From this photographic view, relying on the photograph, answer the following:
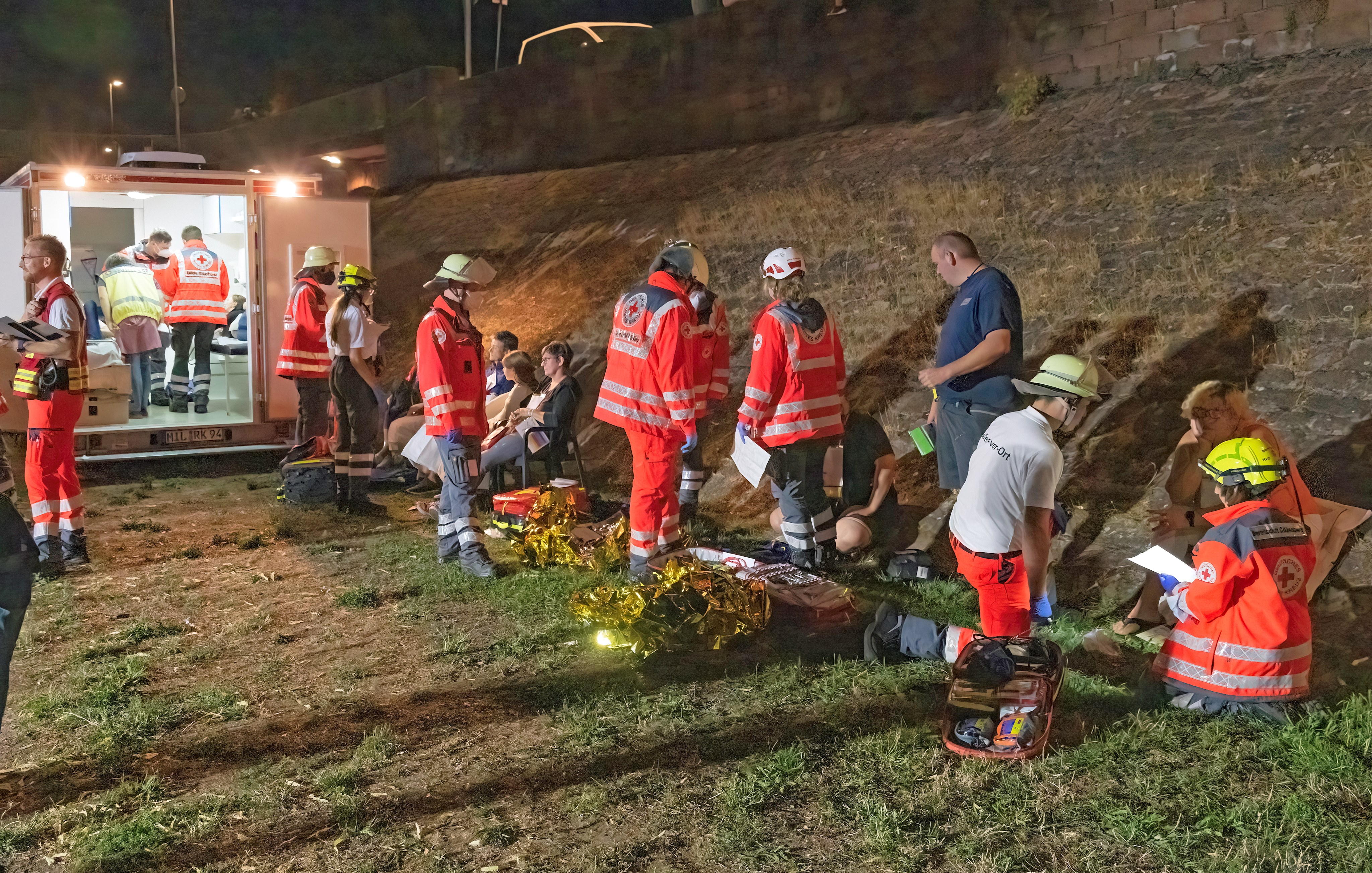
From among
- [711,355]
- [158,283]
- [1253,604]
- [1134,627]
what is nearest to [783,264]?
[711,355]

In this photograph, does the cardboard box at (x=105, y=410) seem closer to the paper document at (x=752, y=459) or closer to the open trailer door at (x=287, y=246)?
the open trailer door at (x=287, y=246)

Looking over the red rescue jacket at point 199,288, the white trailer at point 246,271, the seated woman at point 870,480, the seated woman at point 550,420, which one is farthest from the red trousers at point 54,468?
the seated woman at point 870,480

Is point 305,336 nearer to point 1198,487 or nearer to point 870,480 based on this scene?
point 870,480

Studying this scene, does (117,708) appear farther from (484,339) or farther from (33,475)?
(484,339)

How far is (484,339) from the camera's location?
43.8ft

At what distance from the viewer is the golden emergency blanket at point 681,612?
209 inches

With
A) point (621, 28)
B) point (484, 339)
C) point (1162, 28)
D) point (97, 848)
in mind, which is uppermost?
point (621, 28)

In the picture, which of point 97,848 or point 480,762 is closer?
point 97,848

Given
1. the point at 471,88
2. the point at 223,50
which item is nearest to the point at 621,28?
the point at 471,88

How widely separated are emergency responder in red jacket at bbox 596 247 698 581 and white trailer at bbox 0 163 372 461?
5.13 meters

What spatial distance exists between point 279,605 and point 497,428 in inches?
116

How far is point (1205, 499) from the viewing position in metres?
5.24

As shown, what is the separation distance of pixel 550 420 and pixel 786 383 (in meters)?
2.50

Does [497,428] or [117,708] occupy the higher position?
[497,428]
